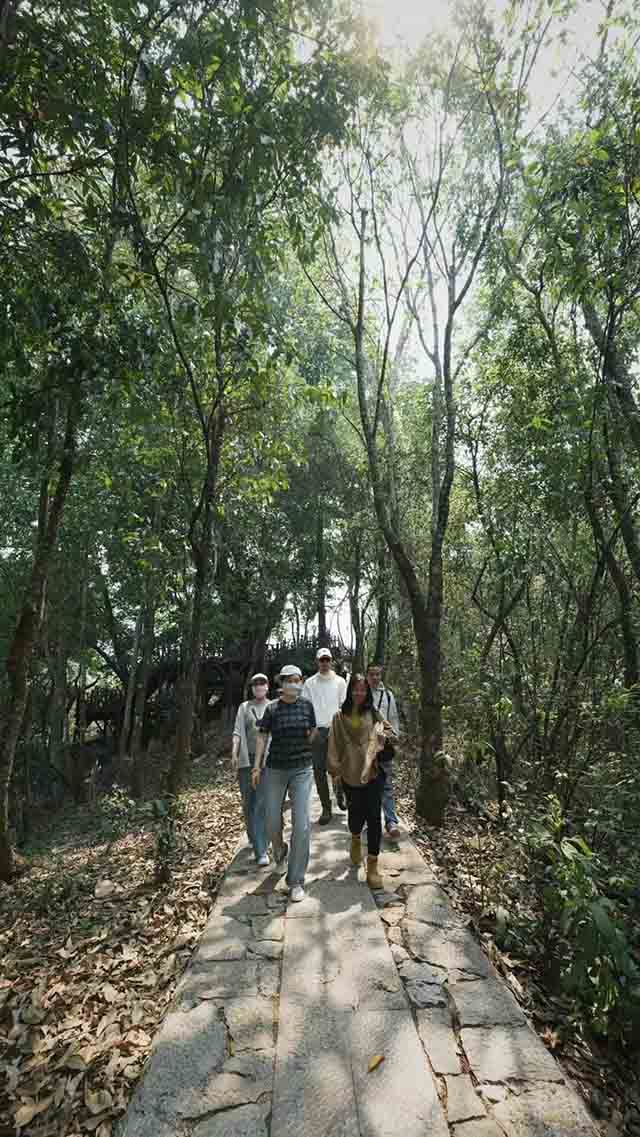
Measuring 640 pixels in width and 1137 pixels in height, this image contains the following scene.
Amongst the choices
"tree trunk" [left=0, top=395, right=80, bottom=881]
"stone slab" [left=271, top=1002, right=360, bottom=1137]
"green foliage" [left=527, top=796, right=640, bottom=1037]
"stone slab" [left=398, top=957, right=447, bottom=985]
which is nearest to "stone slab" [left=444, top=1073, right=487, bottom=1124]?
"stone slab" [left=271, top=1002, right=360, bottom=1137]

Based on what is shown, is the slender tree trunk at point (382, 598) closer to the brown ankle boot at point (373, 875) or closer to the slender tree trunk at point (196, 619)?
the slender tree trunk at point (196, 619)

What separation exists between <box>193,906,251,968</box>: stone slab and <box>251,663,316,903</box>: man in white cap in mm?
658

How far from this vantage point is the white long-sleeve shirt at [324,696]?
23.5 feet

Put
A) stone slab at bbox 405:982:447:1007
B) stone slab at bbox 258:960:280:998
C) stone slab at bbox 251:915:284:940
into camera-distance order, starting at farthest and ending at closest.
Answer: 1. stone slab at bbox 251:915:284:940
2. stone slab at bbox 258:960:280:998
3. stone slab at bbox 405:982:447:1007

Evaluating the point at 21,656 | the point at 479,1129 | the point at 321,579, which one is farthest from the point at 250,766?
the point at 321,579

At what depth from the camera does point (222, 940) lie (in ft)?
13.9

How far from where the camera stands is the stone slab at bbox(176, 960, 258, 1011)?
352 centimetres

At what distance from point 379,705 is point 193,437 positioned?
12.7 ft

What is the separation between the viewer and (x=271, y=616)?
21422 mm

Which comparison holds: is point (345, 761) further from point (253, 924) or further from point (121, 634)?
point (121, 634)

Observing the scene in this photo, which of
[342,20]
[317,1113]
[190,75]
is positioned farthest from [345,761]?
[342,20]

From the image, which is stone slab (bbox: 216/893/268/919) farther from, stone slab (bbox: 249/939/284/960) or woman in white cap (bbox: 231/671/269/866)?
woman in white cap (bbox: 231/671/269/866)

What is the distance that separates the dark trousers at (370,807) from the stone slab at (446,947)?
2.37 feet

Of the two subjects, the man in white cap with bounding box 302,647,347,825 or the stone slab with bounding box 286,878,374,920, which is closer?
the stone slab with bounding box 286,878,374,920
